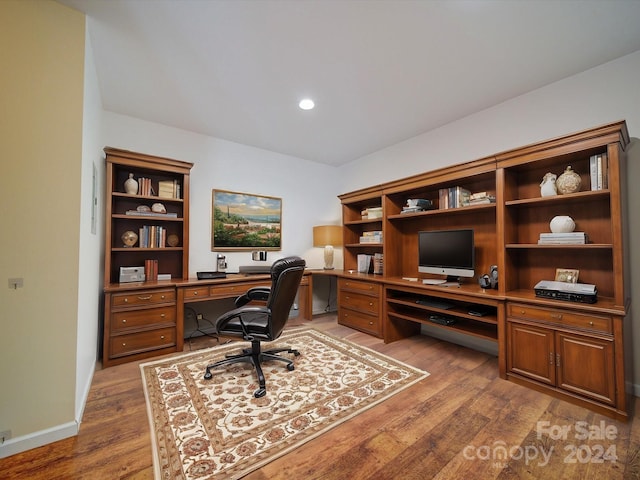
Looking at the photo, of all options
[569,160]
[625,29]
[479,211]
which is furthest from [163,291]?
[625,29]

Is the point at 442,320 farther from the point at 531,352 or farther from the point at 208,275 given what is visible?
the point at 208,275

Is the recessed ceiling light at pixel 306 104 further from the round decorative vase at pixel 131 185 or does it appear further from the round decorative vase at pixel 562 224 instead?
the round decorative vase at pixel 562 224

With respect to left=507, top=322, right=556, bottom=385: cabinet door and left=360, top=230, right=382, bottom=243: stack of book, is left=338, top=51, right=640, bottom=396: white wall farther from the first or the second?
left=360, top=230, right=382, bottom=243: stack of book

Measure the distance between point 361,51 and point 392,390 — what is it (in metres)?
2.71

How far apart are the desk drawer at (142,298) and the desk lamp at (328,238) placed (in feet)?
7.51

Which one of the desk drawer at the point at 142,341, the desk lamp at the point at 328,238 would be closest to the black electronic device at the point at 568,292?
the desk lamp at the point at 328,238

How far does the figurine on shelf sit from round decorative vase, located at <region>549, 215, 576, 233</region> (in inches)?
8.5

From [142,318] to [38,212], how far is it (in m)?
1.49

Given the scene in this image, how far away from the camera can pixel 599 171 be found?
79.0 inches

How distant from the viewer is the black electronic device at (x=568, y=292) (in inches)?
75.7

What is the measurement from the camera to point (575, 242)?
2.10 m

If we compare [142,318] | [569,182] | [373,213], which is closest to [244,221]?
[142,318]

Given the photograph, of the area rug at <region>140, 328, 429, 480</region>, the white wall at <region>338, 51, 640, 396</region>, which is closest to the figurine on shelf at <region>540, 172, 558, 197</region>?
the white wall at <region>338, 51, 640, 396</region>

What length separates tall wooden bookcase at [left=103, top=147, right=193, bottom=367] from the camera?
8.53ft
